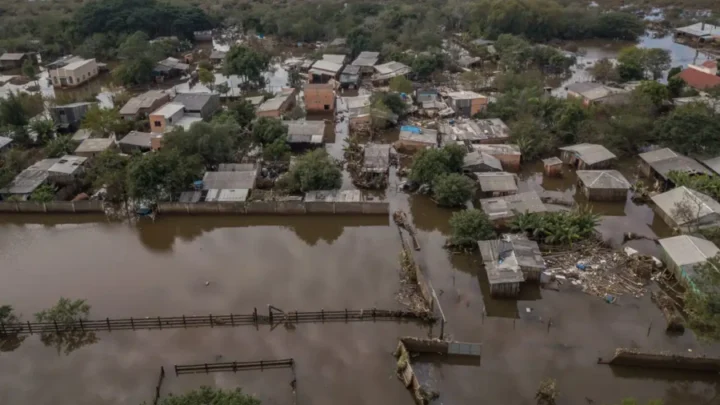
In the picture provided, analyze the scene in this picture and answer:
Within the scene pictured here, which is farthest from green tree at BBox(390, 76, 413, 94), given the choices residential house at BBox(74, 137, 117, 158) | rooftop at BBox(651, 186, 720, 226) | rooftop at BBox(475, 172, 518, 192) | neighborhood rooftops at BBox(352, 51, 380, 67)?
residential house at BBox(74, 137, 117, 158)

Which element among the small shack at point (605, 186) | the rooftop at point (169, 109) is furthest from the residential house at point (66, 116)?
the small shack at point (605, 186)

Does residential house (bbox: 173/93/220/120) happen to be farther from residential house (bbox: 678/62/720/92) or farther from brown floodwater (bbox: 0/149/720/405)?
residential house (bbox: 678/62/720/92)

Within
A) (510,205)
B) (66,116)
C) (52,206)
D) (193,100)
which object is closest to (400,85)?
(193,100)

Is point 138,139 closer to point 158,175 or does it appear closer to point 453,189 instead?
point 158,175

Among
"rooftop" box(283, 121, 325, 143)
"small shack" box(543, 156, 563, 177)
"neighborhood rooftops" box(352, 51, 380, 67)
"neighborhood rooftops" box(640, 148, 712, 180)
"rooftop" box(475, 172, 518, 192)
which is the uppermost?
"neighborhood rooftops" box(352, 51, 380, 67)

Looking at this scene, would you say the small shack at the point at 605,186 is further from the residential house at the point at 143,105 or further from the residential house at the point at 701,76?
the residential house at the point at 143,105

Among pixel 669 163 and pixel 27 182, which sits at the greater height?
pixel 27 182

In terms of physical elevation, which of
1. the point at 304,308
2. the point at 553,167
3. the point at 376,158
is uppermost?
the point at 376,158

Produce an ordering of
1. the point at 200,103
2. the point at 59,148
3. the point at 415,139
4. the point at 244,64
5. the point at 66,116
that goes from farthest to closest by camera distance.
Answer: the point at 244,64
the point at 200,103
the point at 66,116
the point at 415,139
the point at 59,148
